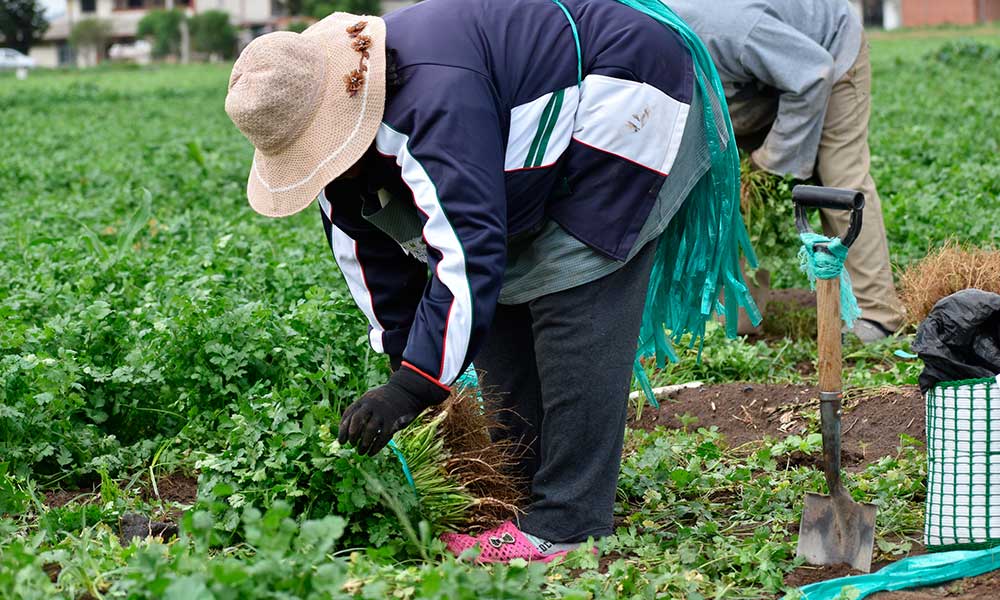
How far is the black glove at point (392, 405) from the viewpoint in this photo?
9.39 feet

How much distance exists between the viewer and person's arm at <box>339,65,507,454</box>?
2.82m

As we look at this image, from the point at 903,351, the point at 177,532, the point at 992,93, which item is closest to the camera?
the point at 177,532

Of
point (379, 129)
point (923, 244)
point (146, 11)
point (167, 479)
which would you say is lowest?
point (167, 479)

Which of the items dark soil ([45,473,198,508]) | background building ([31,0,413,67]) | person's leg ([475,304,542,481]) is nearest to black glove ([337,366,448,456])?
person's leg ([475,304,542,481])

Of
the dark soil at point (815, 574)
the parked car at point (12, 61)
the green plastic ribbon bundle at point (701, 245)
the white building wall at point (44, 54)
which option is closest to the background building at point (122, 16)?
the white building wall at point (44, 54)

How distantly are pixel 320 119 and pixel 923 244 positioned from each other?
4.26 meters

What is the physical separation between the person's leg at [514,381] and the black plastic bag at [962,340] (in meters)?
1.05

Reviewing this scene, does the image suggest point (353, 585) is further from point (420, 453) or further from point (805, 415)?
point (805, 415)

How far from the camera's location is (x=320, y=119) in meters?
2.93

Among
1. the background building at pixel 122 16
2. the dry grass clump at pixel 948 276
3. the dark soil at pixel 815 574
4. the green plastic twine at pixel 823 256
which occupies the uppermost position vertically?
the background building at pixel 122 16

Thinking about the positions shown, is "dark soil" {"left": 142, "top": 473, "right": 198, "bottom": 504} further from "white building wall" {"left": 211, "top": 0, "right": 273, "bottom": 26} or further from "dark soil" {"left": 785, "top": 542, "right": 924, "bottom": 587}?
"white building wall" {"left": 211, "top": 0, "right": 273, "bottom": 26}

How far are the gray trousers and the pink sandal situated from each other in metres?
0.05

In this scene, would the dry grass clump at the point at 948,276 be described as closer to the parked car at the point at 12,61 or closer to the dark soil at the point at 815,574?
the dark soil at the point at 815,574

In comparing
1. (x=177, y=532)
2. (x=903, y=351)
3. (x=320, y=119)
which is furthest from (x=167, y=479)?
(x=903, y=351)
